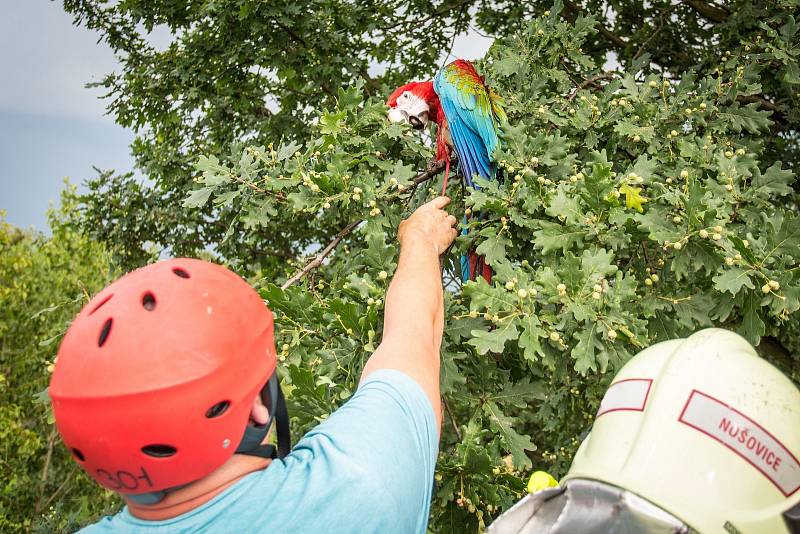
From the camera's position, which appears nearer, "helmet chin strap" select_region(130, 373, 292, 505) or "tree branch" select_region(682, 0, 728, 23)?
"helmet chin strap" select_region(130, 373, 292, 505)

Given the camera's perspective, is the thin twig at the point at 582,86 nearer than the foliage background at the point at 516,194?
No

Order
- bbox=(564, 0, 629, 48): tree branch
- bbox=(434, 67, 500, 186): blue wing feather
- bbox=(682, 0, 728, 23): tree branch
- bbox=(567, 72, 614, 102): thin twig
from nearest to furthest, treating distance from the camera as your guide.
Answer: bbox=(434, 67, 500, 186): blue wing feather, bbox=(567, 72, 614, 102): thin twig, bbox=(682, 0, 728, 23): tree branch, bbox=(564, 0, 629, 48): tree branch

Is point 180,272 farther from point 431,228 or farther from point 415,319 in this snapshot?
point 431,228

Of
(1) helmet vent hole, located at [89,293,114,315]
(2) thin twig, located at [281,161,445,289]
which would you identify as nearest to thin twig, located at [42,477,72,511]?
(2) thin twig, located at [281,161,445,289]

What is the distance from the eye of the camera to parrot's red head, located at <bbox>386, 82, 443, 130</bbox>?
3488 mm

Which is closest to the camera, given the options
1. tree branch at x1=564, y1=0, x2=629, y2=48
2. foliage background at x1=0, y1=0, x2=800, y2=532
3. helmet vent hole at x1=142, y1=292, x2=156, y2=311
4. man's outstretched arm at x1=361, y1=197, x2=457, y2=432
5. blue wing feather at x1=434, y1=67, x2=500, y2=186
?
helmet vent hole at x1=142, y1=292, x2=156, y2=311

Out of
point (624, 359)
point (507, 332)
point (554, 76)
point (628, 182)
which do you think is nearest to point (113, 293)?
point (507, 332)

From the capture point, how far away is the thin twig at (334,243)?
2.71 m

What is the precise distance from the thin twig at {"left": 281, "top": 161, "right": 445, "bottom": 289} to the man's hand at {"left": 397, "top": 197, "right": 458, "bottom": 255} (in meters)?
0.39

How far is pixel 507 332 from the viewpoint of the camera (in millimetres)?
2125

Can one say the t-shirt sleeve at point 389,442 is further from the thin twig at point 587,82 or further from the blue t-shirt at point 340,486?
the thin twig at point 587,82

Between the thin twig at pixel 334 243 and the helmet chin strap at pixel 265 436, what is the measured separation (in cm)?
105

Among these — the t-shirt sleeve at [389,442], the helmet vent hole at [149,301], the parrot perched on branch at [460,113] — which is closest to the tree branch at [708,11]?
the parrot perched on branch at [460,113]

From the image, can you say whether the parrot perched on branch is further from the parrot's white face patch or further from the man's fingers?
the man's fingers
